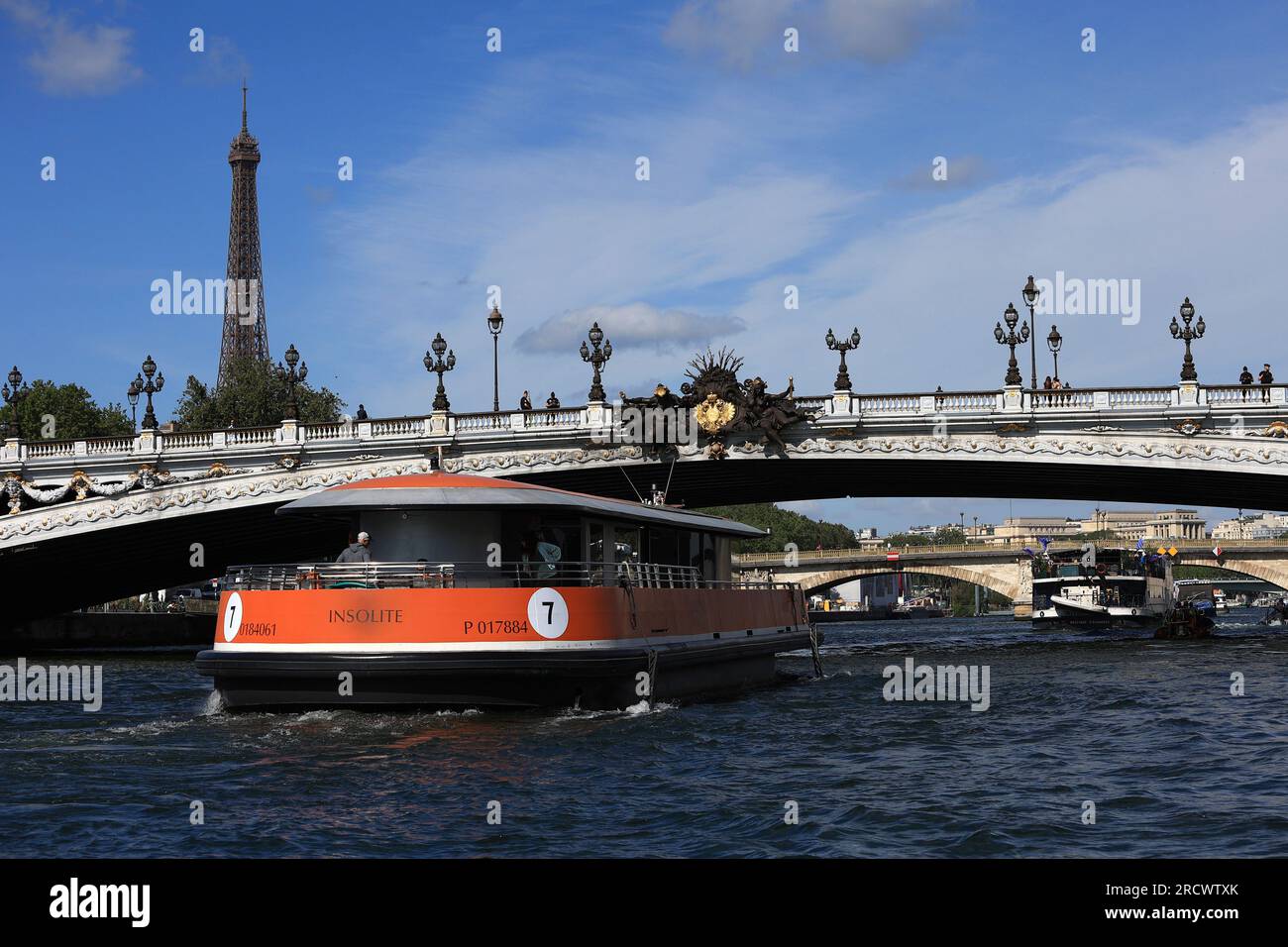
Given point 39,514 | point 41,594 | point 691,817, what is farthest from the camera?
point 41,594

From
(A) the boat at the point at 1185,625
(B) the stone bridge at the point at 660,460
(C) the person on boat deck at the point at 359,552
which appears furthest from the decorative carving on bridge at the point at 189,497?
(A) the boat at the point at 1185,625

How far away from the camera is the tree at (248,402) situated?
271 ft

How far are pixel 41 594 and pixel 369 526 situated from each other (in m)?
42.8

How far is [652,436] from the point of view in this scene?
48.0 metres

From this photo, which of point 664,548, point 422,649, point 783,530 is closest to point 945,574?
point 783,530

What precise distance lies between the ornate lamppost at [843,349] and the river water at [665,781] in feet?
73.8

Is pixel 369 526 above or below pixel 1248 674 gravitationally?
above

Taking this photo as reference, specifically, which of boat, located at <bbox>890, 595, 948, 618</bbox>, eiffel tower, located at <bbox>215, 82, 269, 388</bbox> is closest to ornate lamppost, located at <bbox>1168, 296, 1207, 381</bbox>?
eiffel tower, located at <bbox>215, 82, 269, 388</bbox>

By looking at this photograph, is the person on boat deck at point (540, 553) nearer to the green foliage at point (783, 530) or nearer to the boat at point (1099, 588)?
the boat at point (1099, 588)

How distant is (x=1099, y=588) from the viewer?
74.6m

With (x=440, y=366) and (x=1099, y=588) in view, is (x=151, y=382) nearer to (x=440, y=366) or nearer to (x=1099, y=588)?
(x=440, y=366)

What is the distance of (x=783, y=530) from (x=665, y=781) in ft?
429

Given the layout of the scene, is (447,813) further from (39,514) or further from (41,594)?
(41,594)
